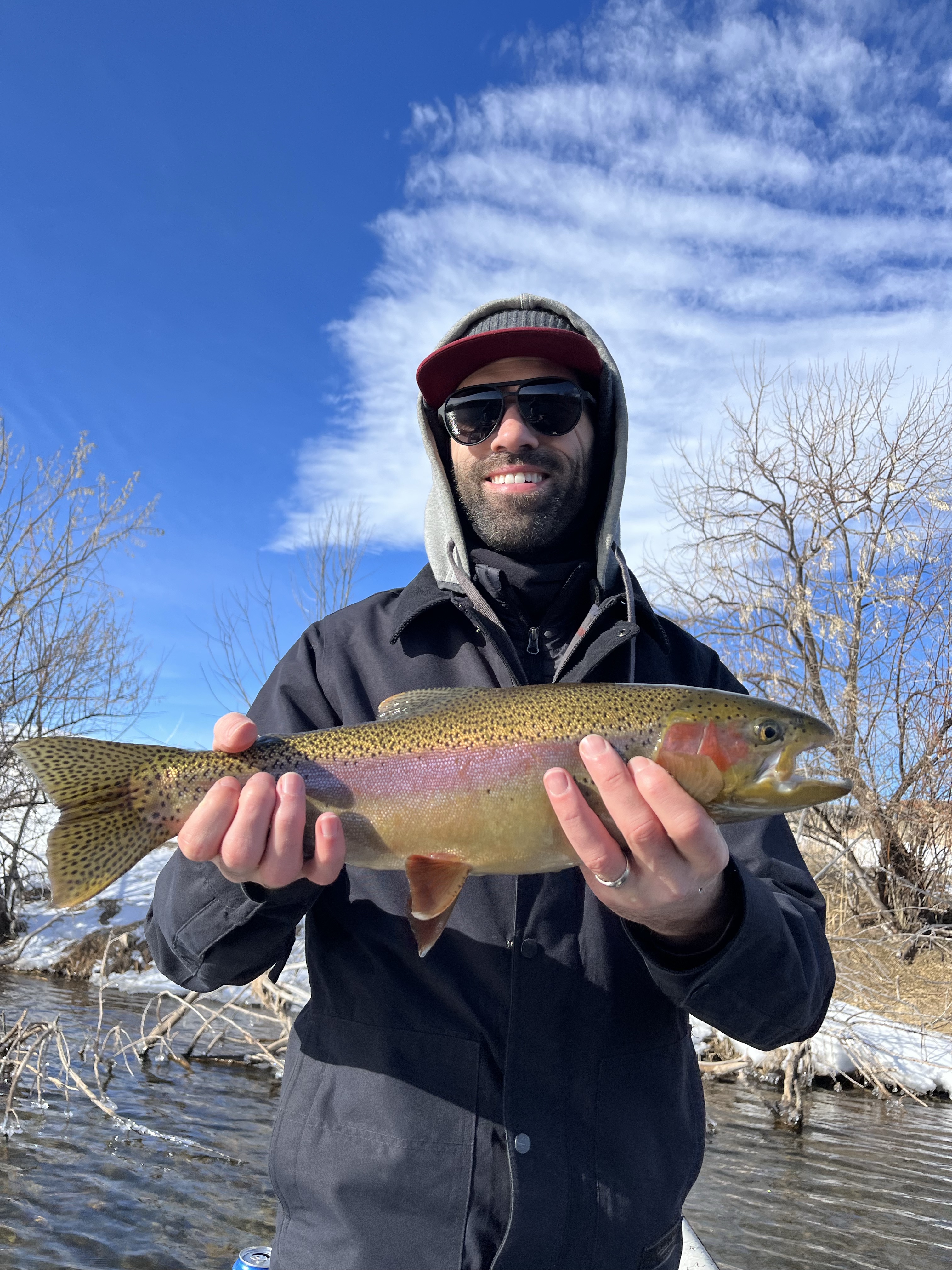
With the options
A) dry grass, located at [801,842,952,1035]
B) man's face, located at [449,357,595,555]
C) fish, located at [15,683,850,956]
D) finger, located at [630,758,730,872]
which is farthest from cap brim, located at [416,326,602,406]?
dry grass, located at [801,842,952,1035]

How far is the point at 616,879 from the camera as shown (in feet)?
6.79

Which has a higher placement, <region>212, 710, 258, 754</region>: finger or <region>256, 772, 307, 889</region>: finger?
<region>212, 710, 258, 754</region>: finger

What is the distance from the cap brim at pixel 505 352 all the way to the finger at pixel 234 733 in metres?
1.72

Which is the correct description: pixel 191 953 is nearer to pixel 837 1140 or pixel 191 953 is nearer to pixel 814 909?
pixel 814 909

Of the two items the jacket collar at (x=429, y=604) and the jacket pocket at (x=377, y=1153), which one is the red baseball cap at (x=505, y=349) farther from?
the jacket pocket at (x=377, y=1153)

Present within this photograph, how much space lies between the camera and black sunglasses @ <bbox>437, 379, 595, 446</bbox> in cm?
326

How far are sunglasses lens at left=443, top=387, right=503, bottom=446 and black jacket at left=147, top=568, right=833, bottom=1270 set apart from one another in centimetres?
164

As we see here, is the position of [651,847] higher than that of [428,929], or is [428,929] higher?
[651,847]

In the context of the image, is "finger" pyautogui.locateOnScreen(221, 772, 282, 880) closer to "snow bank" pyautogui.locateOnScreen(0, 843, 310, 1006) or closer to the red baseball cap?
the red baseball cap

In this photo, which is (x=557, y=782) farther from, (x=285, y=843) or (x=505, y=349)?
(x=505, y=349)

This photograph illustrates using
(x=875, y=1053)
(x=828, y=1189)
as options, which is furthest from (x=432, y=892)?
(x=875, y=1053)

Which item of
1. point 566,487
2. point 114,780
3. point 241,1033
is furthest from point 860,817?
point 114,780

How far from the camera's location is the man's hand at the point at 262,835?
2184 mm

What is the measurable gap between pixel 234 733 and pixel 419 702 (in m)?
0.54
